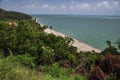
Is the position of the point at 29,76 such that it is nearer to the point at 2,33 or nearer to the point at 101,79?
the point at 101,79

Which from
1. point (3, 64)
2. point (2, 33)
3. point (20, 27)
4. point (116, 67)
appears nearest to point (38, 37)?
point (20, 27)

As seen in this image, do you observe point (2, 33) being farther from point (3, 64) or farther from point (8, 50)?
point (3, 64)

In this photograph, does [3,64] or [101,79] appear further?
[101,79]


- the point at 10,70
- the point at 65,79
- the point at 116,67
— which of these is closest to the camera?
the point at 10,70

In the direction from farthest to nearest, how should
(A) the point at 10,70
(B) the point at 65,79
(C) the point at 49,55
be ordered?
1. (C) the point at 49,55
2. (B) the point at 65,79
3. (A) the point at 10,70

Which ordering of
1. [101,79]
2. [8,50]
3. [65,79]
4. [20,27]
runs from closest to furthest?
[65,79], [101,79], [8,50], [20,27]

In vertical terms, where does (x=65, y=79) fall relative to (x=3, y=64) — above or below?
below

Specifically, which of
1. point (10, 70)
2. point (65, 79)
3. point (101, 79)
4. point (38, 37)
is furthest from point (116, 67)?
point (38, 37)

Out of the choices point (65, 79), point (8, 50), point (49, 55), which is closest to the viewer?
point (65, 79)

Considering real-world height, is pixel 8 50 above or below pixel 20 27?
below
